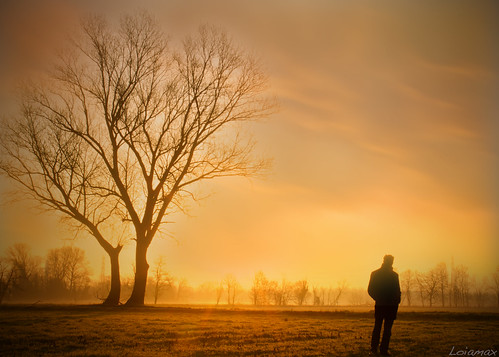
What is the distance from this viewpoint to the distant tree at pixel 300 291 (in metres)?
113

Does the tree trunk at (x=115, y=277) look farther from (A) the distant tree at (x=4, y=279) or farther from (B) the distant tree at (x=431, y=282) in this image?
(B) the distant tree at (x=431, y=282)

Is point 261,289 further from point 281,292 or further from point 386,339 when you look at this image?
point 386,339

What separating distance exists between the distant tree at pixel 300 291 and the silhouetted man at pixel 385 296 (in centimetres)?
10768

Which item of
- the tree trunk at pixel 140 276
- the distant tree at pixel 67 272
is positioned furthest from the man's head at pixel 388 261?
the distant tree at pixel 67 272

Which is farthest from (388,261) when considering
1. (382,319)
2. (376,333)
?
(376,333)

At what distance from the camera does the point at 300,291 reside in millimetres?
123062

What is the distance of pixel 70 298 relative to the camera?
9781 centimetres

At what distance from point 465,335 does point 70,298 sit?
357ft

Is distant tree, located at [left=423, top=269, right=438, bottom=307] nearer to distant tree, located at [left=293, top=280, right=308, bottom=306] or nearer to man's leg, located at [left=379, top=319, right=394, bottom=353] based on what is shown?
distant tree, located at [left=293, top=280, right=308, bottom=306]

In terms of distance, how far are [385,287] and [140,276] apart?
15.8 meters

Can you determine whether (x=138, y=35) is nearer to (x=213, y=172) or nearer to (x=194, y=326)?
(x=213, y=172)

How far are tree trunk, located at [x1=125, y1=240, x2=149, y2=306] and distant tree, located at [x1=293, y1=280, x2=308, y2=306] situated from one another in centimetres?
9729

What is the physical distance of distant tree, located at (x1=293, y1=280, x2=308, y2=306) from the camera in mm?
112806

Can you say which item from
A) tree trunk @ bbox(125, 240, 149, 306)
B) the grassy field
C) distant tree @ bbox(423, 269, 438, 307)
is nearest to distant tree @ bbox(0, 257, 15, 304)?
tree trunk @ bbox(125, 240, 149, 306)
